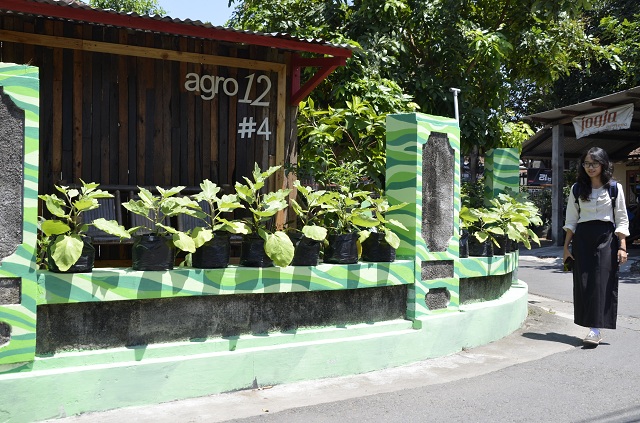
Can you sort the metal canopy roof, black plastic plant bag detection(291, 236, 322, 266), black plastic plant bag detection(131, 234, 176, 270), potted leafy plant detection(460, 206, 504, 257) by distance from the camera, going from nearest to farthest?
black plastic plant bag detection(131, 234, 176, 270) < black plastic plant bag detection(291, 236, 322, 266) < potted leafy plant detection(460, 206, 504, 257) < the metal canopy roof

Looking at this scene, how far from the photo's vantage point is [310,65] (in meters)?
8.05

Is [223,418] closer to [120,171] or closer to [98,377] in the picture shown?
[98,377]

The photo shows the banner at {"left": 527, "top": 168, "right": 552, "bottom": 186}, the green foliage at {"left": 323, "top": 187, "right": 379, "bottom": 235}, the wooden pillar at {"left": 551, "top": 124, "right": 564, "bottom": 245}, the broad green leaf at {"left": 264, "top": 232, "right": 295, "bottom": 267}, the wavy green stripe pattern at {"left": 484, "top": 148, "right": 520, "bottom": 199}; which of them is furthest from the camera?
the banner at {"left": 527, "top": 168, "right": 552, "bottom": 186}

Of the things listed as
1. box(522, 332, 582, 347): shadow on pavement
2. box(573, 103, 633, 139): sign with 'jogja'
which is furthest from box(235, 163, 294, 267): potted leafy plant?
box(573, 103, 633, 139): sign with 'jogja'

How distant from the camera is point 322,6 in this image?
41.9 ft

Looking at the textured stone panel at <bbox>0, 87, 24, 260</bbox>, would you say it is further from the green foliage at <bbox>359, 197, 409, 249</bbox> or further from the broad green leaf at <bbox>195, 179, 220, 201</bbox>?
the green foliage at <bbox>359, 197, 409, 249</bbox>

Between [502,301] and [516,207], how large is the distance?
1522mm

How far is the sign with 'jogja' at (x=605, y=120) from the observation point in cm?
1605

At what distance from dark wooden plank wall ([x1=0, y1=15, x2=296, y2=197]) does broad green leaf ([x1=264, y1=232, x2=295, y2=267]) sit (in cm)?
265

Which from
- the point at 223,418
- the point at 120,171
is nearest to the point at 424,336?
the point at 223,418

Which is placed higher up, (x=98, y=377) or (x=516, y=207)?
(x=516, y=207)

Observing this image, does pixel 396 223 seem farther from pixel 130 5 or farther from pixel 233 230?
pixel 130 5

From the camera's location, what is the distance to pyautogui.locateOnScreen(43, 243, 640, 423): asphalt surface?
485 centimetres

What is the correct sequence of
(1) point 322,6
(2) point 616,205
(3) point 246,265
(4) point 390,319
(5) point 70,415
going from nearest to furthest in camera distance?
(5) point 70,415 → (3) point 246,265 → (4) point 390,319 → (2) point 616,205 → (1) point 322,6
